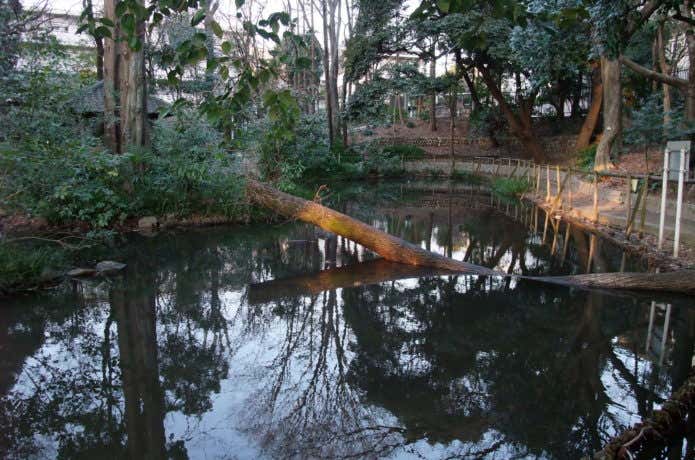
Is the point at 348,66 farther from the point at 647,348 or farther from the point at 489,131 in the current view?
the point at 647,348

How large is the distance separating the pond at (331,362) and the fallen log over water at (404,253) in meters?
0.24

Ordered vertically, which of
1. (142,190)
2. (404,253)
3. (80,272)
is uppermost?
(142,190)

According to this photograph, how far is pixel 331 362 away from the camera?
5.44 m

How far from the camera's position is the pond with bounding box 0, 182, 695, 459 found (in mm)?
4027

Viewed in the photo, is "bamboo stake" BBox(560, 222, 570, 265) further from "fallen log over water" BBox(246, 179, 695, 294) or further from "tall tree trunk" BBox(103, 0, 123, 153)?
"tall tree trunk" BBox(103, 0, 123, 153)

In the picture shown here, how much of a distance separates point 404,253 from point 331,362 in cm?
417

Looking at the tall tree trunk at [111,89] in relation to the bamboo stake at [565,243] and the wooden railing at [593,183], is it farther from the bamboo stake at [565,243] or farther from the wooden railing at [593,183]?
the wooden railing at [593,183]

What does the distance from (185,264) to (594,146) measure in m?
19.3

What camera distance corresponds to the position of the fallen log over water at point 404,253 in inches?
285

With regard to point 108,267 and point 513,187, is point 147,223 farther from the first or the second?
point 513,187

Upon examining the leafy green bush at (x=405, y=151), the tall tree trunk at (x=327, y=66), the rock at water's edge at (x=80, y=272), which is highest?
the tall tree trunk at (x=327, y=66)

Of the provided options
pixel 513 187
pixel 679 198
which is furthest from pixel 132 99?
pixel 513 187

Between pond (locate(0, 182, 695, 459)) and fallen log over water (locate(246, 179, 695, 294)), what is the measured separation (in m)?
0.24

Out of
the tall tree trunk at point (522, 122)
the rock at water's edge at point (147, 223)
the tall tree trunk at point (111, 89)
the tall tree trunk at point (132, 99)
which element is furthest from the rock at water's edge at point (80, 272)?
the tall tree trunk at point (522, 122)
